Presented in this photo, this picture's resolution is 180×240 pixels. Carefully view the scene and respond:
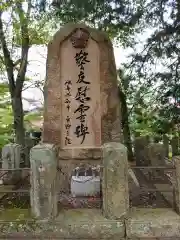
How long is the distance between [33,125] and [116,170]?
12.3 m

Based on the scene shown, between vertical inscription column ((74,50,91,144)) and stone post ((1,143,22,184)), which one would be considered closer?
vertical inscription column ((74,50,91,144))

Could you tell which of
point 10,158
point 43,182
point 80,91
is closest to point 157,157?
point 80,91

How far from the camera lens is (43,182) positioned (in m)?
3.80

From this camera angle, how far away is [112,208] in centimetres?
383

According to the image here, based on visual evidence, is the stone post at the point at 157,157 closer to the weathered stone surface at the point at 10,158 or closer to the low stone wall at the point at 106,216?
the weathered stone surface at the point at 10,158

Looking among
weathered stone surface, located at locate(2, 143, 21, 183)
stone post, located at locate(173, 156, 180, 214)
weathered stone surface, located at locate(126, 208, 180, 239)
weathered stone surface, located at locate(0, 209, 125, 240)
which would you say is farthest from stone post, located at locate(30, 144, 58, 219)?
weathered stone surface, located at locate(2, 143, 21, 183)

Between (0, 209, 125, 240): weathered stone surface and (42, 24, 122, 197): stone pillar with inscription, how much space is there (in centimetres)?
207

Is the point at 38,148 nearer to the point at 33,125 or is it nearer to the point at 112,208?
the point at 112,208

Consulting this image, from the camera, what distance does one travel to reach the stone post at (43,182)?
3807 millimetres

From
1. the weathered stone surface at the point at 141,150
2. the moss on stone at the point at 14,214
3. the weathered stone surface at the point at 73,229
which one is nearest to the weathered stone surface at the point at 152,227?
the weathered stone surface at the point at 73,229

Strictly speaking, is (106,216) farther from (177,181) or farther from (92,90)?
(92,90)

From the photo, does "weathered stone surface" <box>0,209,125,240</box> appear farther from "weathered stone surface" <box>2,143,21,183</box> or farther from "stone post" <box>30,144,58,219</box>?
"weathered stone surface" <box>2,143,21,183</box>

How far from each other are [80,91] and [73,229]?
292cm

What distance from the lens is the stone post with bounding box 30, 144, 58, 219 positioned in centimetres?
381
